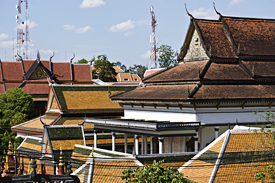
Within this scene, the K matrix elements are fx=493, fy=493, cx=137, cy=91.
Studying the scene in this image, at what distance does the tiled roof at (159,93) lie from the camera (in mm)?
27506

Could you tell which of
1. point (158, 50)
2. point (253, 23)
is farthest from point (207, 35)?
point (158, 50)

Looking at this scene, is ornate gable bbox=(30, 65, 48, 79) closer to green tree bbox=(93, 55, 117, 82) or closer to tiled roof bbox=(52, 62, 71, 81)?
tiled roof bbox=(52, 62, 71, 81)

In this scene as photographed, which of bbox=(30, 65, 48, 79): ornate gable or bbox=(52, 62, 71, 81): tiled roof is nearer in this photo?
bbox=(30, 65, 48, 79): ornate gable

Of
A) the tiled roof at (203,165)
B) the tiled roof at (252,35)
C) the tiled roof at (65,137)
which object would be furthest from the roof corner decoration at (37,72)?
the tiled roof at (203,165)

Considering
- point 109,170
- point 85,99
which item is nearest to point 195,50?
point 109,170

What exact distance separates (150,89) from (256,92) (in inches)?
274

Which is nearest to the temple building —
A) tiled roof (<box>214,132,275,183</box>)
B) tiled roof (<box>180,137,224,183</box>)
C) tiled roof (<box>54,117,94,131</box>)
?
tiled roof (<box>180,137,224,183</box>)

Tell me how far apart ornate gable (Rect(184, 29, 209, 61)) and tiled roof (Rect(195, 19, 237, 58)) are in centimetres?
55

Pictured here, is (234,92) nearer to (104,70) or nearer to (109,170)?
(109,170)

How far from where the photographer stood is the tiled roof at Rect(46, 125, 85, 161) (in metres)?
31.8

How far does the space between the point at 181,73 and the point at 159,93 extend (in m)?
1.88

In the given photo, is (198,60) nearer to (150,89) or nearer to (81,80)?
A: (150,89)

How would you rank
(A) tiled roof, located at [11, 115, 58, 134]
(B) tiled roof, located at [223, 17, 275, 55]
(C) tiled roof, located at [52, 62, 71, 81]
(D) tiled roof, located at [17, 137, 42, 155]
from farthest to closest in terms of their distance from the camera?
(C) tiled roof, located at [52, 62, 71, 81] < (A) tiled roof, located at [11, 115, 58, 134] < (D) tiled roof, located at [17, 137, 42, 155] < (B) tiled roof, located at [223, 17, 275, 55]

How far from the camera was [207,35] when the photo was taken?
30531 millimetres
